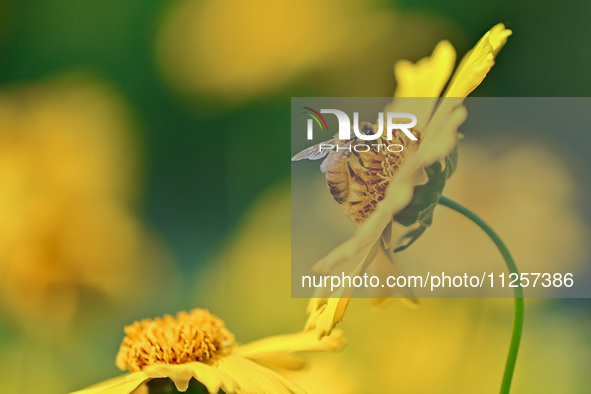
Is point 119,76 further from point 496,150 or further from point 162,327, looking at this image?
point 496,150

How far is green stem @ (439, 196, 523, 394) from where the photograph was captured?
0.47 meters

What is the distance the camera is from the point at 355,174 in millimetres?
504

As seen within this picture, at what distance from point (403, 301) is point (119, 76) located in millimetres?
378

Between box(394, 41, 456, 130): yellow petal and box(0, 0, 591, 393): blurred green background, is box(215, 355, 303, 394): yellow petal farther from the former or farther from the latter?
box(394, 41, 456, 130): yellow petal

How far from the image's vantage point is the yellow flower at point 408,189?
1.46 feet

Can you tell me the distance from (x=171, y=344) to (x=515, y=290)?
0.33 meters

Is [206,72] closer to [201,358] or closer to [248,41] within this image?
[248,41]

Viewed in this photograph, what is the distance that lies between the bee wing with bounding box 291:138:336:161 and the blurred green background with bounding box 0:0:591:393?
0.05ft

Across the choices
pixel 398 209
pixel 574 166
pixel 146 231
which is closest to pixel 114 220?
pixel 146 231

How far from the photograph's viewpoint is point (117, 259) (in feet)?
1.91

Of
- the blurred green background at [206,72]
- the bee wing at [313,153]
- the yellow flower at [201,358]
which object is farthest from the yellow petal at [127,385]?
the bee wing at [313,153]

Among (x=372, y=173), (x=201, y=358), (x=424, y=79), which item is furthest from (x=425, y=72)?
(x=201, y=358)

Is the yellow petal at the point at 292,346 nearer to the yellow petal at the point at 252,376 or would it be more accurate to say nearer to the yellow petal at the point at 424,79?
the yellow petal at the point at 252,376

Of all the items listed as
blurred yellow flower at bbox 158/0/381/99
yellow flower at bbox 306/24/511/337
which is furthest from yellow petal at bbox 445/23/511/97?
blurred yellow flower at bbox 158/0/381/99
